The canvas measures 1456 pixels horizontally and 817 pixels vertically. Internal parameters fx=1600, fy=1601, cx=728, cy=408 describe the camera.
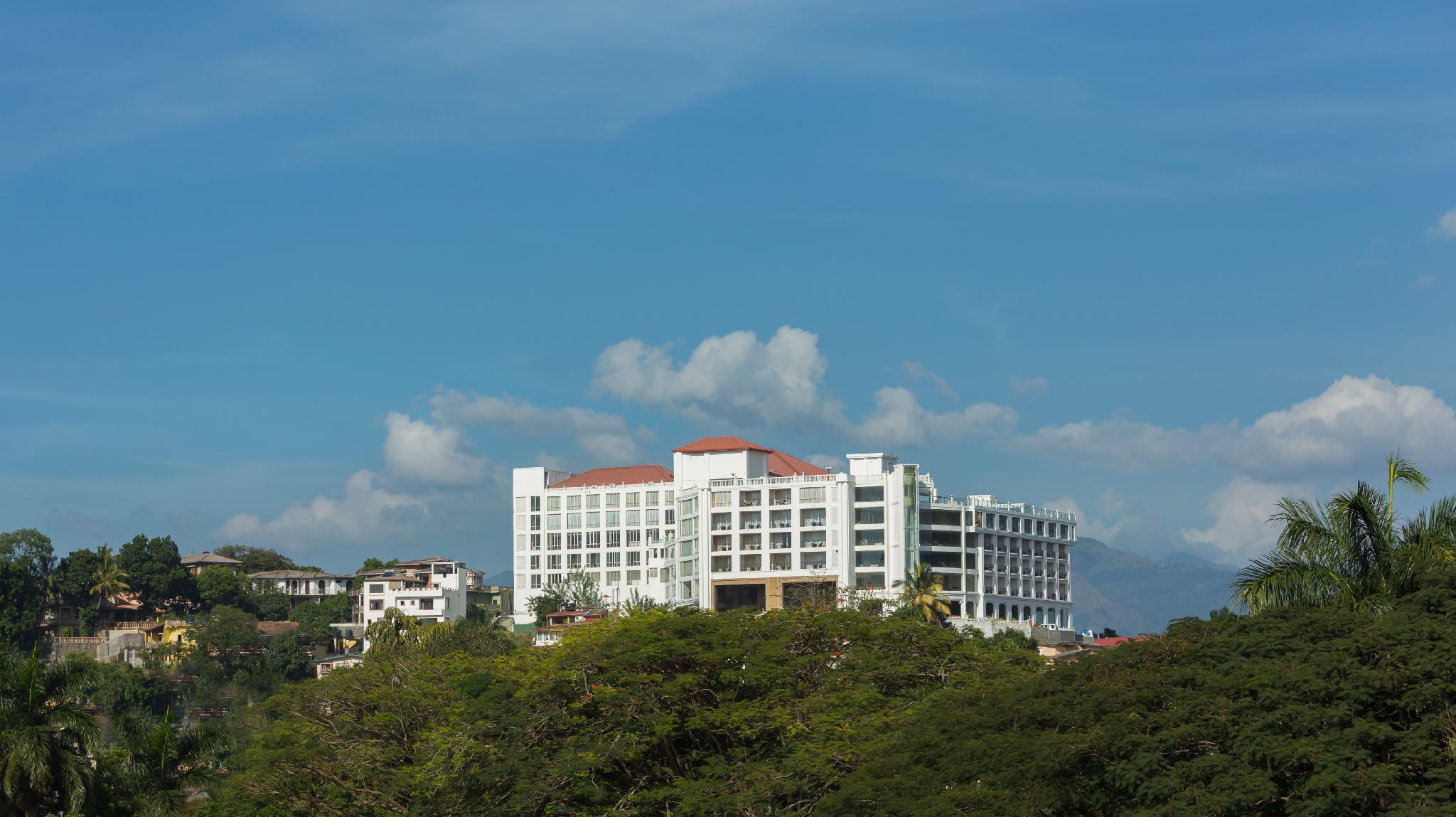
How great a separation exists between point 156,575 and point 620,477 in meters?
45.6

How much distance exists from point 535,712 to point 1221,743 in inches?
805

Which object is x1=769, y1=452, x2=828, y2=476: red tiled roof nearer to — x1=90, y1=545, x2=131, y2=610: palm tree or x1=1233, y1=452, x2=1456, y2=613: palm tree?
x1=90, y1=545, x2=131, y2=610: palm tree

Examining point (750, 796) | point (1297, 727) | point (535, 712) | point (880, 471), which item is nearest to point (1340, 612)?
point (1297, 727)

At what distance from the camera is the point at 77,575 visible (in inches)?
5851

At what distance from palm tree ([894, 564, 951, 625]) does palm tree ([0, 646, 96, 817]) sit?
55552 millimetres

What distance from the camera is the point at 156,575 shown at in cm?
15100

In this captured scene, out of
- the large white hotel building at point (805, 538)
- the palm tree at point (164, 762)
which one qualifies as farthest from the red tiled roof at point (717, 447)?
the palm tree at point (164, 762)

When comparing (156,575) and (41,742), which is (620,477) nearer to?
(156,575)

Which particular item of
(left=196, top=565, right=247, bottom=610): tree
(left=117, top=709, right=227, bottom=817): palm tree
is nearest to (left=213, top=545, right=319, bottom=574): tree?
(left=196, top=565, right=247, bottom=610): tree

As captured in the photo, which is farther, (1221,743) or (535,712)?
(535,712)

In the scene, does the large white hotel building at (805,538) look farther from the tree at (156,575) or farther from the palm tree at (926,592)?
the tree at (156,575)

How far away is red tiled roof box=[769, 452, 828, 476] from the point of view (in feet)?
439

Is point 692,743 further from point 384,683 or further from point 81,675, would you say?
point 81,675

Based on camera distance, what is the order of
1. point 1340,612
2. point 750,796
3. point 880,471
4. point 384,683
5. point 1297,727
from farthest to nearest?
point 880,471 → point 384,683 → point 750,796 → point 1340,612 → point 1297,727
